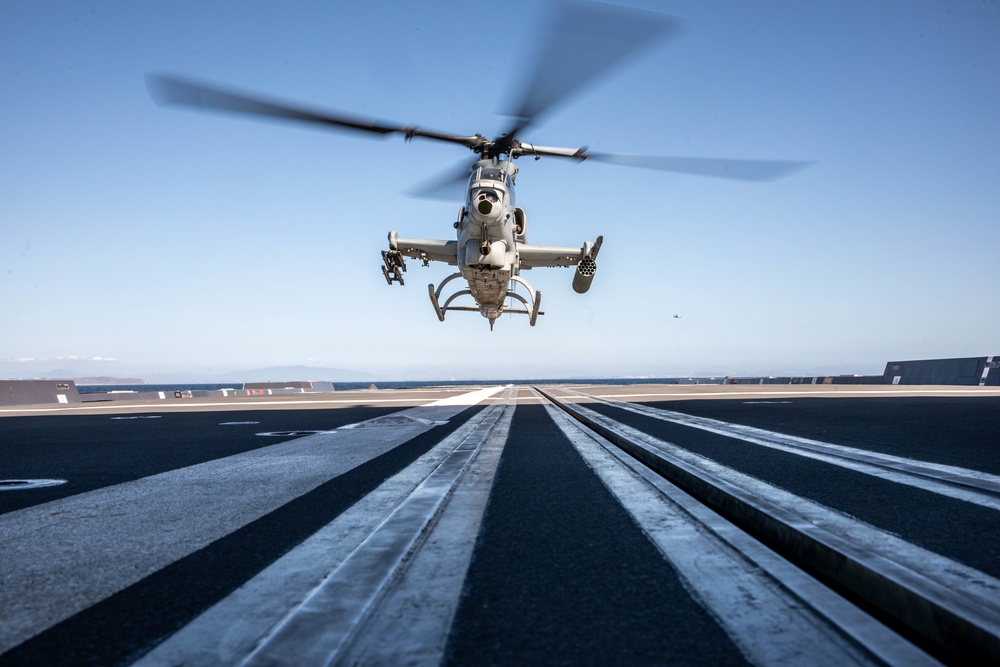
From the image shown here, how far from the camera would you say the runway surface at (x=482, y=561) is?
66.6 inches

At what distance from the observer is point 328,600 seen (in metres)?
1.99

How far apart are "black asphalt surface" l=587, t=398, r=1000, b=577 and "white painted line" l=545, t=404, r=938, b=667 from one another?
30.7 inches

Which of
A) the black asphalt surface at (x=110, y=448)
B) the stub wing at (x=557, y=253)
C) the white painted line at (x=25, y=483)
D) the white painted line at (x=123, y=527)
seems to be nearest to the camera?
the white painted line at (x=123, y=527)

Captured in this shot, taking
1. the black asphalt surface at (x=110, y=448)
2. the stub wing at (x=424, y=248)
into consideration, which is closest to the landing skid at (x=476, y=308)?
the stub wing at (x=424, y=248)

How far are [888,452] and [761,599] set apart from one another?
468cm

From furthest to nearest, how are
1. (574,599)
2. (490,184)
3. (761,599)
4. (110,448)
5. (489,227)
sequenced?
(489,227) → (490,184) → (110,448) → (574,599) → (761,599)

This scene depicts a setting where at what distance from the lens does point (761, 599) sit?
1.97 m

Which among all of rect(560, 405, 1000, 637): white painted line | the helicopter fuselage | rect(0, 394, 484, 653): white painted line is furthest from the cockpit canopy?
rect(560, 405, 1000, 637): white painted line

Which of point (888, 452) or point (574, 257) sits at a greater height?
point (574, 257)

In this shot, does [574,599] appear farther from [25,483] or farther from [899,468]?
[25,483]

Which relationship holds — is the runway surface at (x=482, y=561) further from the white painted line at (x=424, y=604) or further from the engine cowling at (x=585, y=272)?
the engine cowling at (x=585, y=272)

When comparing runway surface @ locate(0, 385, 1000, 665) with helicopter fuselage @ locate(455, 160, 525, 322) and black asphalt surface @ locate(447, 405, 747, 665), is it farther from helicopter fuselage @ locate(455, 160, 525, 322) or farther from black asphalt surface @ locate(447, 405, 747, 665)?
helicopter fuselage @ locate(455, 160, 525, 322)

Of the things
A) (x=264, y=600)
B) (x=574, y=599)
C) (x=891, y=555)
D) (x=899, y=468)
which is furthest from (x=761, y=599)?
(x=899, y=468)

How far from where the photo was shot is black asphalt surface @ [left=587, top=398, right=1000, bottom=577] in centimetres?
281
